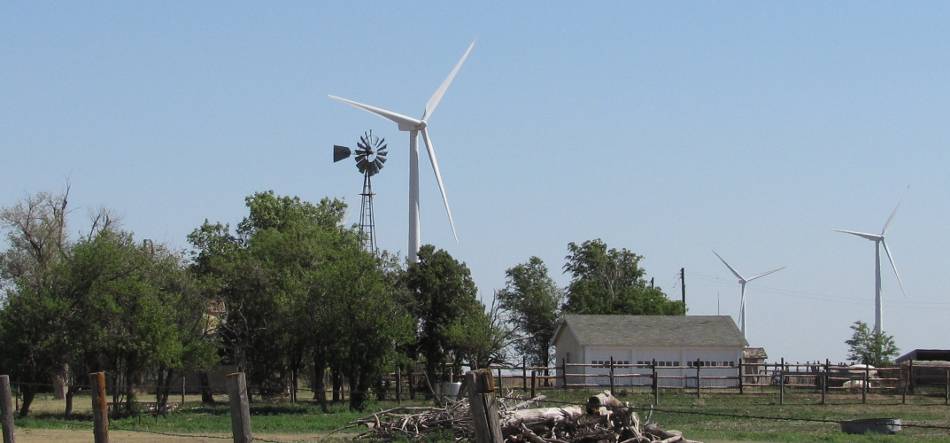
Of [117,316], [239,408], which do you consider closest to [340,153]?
[117,316]

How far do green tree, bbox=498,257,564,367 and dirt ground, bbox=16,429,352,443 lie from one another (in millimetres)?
58302

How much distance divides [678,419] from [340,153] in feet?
157

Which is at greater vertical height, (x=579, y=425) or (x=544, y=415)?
(x=544, y=415)

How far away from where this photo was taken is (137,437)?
2917 centimetres

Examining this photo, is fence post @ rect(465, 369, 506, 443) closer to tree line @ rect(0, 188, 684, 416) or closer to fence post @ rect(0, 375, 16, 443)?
fence post @ rect(0, 375, 16, 443)

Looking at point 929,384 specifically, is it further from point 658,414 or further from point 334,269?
point 334,269

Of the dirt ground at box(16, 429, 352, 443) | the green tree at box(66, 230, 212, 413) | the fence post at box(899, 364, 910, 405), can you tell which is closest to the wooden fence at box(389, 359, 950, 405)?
→ the fence post at box(899, 364, 910, 405)

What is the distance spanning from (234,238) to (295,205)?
539cm

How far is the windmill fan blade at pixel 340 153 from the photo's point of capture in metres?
81.6

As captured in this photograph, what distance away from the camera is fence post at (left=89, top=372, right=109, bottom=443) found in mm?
15078

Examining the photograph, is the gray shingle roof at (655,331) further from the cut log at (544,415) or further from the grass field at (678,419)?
the cut log at (544,415)

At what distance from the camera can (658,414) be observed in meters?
39.5

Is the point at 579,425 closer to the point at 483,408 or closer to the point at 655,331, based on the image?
the point at 483,408

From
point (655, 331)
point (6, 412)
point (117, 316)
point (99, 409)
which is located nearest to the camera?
point (99, 409)
